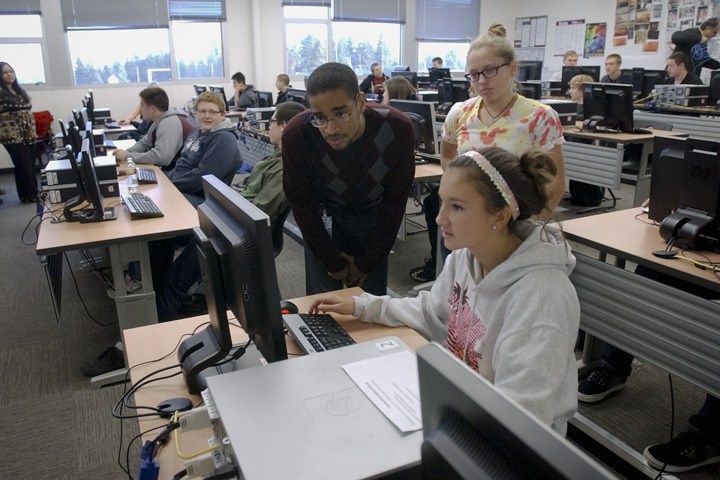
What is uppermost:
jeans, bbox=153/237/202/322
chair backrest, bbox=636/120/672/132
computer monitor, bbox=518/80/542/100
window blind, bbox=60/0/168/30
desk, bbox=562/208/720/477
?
window blind, bbox=60/0/168/30

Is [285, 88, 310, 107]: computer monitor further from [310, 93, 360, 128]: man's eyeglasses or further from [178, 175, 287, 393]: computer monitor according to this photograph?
[178, 175, 287, 393]: computer monitor

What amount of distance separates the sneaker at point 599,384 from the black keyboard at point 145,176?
2.80 metres

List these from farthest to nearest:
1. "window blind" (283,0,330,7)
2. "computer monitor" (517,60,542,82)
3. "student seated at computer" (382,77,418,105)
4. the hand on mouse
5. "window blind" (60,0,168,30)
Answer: "window blind" (283,0,330,7)
"computer monitor" (517,60,542,82)
"window blind" (60,0,168,30)
"student seated at computer" (382,77,418,105)
the hand on mouse

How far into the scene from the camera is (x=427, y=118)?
3.94 metres

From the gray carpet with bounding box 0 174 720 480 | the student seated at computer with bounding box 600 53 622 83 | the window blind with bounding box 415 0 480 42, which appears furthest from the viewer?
the window blind with bounding box 415 0 480 42

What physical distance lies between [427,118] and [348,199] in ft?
6.57

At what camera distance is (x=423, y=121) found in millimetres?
3971

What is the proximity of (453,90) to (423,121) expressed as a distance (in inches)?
125

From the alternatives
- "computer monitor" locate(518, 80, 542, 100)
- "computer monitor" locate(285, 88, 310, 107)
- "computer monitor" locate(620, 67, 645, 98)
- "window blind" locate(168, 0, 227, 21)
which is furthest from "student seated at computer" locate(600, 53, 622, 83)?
"window blind" locate(168, 0, 227, 21)

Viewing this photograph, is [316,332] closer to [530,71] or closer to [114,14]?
[530,71]

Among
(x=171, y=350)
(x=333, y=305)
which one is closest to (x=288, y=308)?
(x=333, y=305)

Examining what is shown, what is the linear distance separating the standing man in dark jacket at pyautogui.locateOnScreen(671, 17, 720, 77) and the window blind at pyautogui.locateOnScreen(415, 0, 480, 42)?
4.97 metres

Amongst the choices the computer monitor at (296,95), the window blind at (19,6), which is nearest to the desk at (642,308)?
the computer monitor at (296,95)

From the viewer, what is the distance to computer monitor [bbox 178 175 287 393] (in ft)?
3.48
